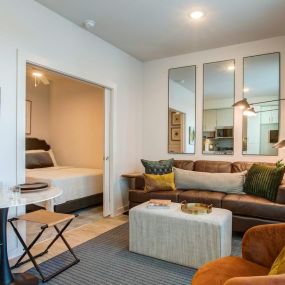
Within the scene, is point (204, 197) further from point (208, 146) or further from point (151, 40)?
point (151, 40)

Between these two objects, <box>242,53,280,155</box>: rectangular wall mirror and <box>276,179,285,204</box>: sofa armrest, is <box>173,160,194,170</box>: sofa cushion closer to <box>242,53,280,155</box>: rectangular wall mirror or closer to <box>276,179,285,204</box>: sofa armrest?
<box>242,53,280,155</box>: rectangular wall mirror

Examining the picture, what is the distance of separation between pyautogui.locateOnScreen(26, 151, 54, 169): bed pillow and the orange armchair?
4.30 metres

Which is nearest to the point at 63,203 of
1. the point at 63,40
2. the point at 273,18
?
the point at 63,40

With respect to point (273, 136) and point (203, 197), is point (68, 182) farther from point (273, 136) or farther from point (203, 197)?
point (273, 136)

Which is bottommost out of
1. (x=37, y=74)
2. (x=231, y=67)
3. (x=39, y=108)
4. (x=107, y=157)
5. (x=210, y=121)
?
(x=107, y=157)

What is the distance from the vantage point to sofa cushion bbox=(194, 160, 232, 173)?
12.5 ft

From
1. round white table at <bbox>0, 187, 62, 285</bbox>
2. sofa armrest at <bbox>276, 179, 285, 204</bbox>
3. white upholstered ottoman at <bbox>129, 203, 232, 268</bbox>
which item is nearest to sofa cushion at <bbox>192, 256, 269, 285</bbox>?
white upholstered ottoman at <bbox>129, 203, 232, 268</bbox>

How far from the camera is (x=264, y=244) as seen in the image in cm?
163

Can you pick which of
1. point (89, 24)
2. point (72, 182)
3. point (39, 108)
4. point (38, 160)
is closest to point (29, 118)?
point (39, 108)

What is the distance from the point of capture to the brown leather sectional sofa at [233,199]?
2.94m

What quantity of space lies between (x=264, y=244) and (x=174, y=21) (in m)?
2.66

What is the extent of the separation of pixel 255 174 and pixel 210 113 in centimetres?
129

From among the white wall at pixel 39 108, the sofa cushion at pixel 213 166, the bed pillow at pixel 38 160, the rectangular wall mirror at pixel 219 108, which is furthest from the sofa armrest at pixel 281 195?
the white wall at pixel 39 108

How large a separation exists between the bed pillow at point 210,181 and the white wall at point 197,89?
596 mm
